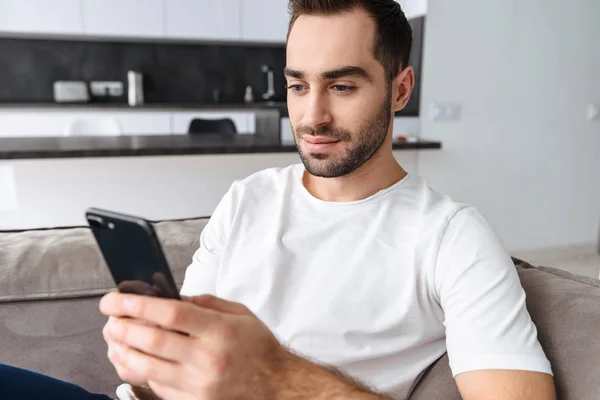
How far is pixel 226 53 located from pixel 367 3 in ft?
13.3

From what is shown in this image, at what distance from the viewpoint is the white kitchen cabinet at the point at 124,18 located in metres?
4.18

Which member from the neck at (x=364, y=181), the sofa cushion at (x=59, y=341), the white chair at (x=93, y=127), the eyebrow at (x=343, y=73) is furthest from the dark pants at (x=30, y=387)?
the white chair at (x=93, y=127)

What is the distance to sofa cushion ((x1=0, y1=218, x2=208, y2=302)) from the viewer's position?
1192 millimetres

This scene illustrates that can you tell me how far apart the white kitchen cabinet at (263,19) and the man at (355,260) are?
3.54 meters

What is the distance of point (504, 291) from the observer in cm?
85

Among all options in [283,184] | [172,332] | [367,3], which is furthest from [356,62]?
[172,332]

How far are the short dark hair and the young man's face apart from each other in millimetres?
13

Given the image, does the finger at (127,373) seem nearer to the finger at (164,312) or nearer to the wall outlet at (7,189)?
the finger at (164,312)

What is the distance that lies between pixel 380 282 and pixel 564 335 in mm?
291

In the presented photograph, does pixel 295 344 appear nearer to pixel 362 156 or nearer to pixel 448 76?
pixel 362 156

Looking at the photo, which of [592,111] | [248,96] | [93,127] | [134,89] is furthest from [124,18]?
[592,111]

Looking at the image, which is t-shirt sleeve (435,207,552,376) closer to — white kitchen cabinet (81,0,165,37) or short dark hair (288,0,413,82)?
short dark hair (288,0,413,82)

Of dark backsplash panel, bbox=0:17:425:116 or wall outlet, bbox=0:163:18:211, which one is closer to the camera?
wall outlet, bbox=0:163:18:211

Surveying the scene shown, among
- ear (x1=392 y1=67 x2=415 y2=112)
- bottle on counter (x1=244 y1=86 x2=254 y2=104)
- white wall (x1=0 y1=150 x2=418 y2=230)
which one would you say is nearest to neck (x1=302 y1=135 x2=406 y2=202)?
ear (x1=392 y1=67 x2=415 y2=112)
